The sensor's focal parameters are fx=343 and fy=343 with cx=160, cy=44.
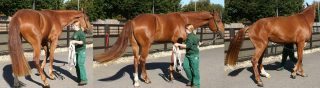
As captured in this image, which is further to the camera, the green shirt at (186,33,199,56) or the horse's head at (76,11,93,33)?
the green shirt at (186,33,199,56)

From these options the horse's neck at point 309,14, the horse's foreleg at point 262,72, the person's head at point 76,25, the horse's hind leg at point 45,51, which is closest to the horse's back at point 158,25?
the person's head at point 76,25

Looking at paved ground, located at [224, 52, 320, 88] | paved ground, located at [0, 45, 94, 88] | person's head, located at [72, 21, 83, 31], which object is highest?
person's head, located at [72, 21, 83, 31]

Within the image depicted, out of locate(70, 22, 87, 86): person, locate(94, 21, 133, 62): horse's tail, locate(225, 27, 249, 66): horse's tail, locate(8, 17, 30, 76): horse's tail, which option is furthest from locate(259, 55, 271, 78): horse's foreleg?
locate(8, 17, 30, 76): horse's tail

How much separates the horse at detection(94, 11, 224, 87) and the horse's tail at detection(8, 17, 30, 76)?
1023 mm

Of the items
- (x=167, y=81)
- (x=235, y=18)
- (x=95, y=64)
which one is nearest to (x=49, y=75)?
(x=95, y=64)

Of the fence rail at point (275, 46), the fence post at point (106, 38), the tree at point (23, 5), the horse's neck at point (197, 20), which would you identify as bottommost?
the fence rail at point (275, 46)

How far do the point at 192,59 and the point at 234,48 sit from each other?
3.75 ft

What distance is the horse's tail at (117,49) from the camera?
336 cm

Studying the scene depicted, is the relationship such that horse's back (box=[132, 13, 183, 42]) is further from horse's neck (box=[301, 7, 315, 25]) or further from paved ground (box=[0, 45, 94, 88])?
horse's neck (box=[301, 7, 315, 25])

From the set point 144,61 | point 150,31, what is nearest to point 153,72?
point 144,61

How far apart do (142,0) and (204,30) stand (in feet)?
4.47

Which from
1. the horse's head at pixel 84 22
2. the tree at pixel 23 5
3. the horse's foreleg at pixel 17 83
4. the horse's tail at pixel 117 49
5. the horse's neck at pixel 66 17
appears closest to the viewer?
the horse's tail at pixel 117 49

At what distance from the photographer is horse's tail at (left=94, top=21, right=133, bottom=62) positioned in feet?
11.0

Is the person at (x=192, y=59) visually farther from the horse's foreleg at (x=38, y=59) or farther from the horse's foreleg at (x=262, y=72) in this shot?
the horse's foreleg at (x=262, y=72)
